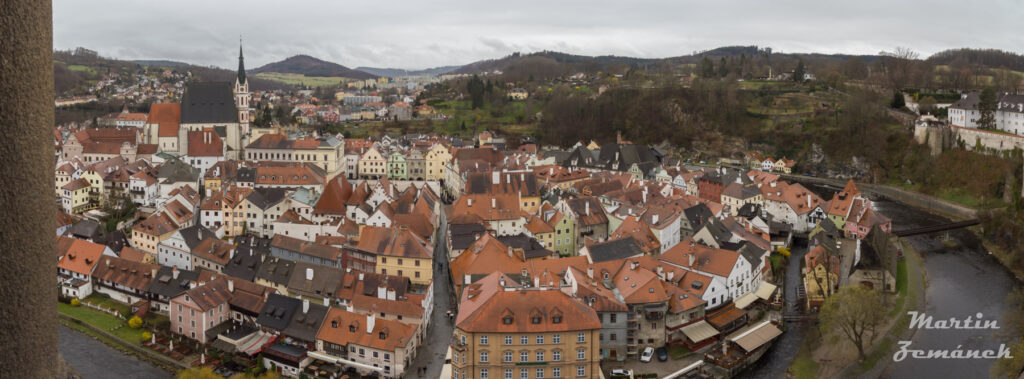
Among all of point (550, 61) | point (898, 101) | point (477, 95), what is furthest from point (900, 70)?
point (550, 61)

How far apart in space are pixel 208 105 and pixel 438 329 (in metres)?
29.6

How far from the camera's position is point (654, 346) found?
2117 centimetres

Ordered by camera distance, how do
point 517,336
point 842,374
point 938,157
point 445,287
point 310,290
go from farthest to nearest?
point 938,157
point 445,287
point 310,290
point 842,374
point 517,336

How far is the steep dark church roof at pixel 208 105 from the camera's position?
4512 centimetres

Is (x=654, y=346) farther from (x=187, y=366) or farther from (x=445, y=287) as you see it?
(x=187, y=366)

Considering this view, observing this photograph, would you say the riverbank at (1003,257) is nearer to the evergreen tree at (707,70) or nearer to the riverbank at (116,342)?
the riverbank at (116,342)

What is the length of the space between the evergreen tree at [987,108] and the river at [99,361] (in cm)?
5077

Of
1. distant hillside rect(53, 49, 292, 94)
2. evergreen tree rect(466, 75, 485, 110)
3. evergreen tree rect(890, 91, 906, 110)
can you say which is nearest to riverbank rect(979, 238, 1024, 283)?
evergreen tree rect(890, 91, 906, 110)

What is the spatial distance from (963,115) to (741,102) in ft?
66.6

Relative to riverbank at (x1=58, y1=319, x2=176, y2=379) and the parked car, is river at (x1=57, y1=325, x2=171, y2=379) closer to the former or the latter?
riverbank at (x1=58, y1=319, x2=176, y2=379)

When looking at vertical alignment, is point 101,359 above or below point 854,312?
below

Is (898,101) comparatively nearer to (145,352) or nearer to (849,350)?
(849,350)

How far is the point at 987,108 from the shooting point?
161 ft

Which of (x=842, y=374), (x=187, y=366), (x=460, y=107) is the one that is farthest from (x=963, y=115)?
(x=187, y=366)
